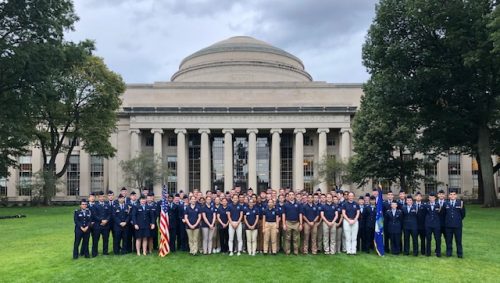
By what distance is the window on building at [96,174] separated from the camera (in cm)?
6994

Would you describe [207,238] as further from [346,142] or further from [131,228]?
[346,142]

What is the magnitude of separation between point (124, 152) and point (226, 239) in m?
56.6

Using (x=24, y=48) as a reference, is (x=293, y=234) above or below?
below

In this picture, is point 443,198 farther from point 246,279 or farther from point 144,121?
point 144,121

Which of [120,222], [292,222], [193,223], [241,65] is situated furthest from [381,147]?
[241,65]

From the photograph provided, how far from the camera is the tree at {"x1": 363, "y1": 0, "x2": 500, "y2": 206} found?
30750mm

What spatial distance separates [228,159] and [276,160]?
6.84 m

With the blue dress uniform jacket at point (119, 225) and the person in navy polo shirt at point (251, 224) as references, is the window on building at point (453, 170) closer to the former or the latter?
the person in navy polo shirt at point (251, 224)

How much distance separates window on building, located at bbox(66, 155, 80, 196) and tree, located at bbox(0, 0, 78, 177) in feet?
121

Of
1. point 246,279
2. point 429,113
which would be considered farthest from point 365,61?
point 246,279

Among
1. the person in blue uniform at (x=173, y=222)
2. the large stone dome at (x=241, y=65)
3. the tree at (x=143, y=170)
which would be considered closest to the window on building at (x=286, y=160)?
the large stone dome at (x=241, y=65)

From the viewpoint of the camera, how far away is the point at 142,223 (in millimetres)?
15500

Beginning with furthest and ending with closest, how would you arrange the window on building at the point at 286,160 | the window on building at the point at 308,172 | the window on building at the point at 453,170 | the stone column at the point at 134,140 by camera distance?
the window on building at the point at 286,160 → the window on building at the point at 453,170 → the window on building at the point at 308,172 → the stone column at the point at 134,140

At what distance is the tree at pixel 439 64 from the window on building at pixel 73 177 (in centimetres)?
4759
